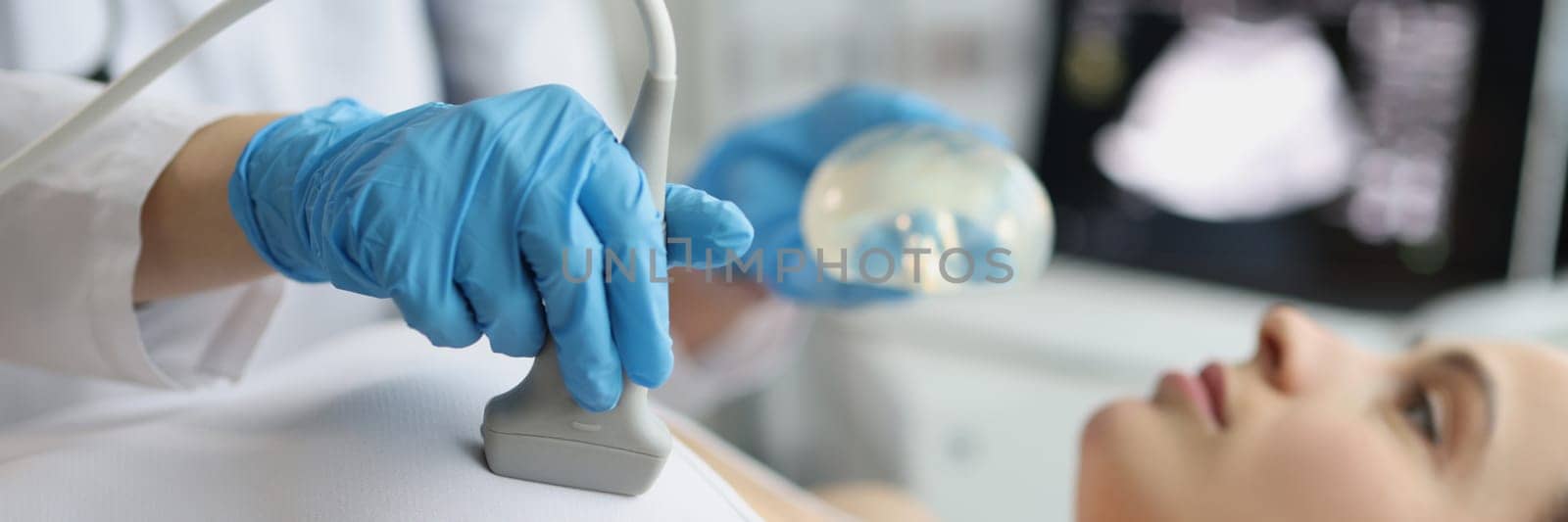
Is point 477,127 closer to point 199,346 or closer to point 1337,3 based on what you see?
point 199,346

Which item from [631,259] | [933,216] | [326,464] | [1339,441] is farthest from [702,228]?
[1339,441]

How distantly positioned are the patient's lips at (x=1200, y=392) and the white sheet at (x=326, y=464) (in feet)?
1.48

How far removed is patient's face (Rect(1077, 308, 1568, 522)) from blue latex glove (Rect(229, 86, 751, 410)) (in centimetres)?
52

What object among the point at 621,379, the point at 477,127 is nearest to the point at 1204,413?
the point at 621,379

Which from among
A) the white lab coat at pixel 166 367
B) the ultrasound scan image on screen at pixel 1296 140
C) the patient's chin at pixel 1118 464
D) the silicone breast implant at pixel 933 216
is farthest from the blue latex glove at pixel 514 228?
the ultrasound scan image on screen at pixel 1296 140

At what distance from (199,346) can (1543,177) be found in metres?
1.92

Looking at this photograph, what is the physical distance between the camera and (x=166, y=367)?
0.84 metres

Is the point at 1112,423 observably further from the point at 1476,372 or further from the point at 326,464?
the point at 326,464

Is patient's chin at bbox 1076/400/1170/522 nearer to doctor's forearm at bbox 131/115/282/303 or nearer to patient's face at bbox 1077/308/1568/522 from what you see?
patient's face at bbox 1077/308/1568/522

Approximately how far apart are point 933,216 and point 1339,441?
38 centimetres

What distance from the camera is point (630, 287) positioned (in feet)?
1.99

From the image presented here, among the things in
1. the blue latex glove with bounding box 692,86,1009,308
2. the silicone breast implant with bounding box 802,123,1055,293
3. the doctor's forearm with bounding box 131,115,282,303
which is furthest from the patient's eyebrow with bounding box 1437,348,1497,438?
the doctor's forearm with bounding box 131,115,282,303

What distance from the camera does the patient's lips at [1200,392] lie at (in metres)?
1.02

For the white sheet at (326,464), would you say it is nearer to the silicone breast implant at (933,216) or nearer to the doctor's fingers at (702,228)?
the doctor's fingers at (702,228)
